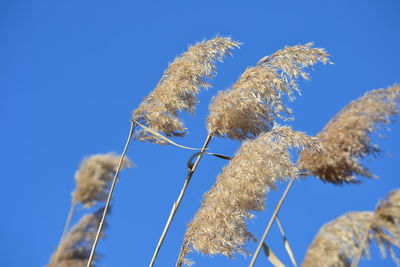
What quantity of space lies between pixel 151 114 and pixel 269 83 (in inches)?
29.8

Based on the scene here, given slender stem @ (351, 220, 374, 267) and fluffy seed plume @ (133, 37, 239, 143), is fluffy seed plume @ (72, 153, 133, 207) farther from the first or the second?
slender stem @ (351, 220, 374, 267)

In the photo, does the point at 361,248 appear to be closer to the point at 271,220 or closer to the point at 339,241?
the point at 339,241

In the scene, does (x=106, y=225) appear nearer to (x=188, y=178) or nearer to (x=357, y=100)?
(x=188, y=178)

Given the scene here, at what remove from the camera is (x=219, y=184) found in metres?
3.16

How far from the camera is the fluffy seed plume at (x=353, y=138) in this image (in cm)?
353

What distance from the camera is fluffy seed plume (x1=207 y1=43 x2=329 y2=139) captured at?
3387 millimetres

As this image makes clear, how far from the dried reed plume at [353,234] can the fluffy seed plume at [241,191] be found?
385 millimetres

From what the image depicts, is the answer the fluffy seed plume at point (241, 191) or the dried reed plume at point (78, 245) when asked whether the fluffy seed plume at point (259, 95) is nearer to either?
the fluffy seed plume at point (241, 191)

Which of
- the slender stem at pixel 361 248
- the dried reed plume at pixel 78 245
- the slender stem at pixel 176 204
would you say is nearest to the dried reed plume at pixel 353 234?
the slender stem at pixel 361 248

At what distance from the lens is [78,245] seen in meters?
3.41

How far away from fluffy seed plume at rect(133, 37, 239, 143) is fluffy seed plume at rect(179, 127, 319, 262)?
2.00 feet

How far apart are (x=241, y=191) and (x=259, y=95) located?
1.99 feet

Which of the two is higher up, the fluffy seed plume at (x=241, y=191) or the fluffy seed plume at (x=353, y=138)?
the fluffy seed plume at (x=353, y=138)

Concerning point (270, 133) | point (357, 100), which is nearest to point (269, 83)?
point (270, 133)
